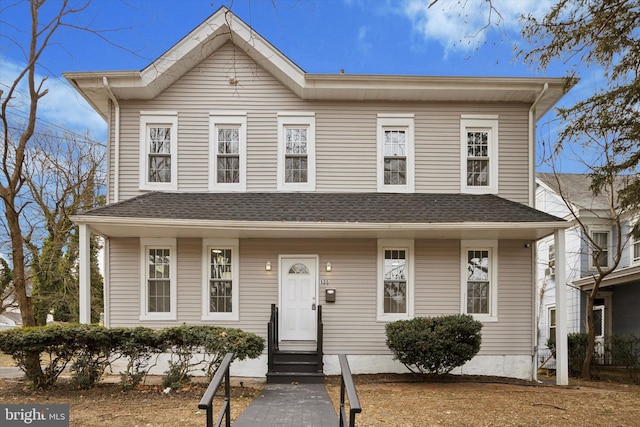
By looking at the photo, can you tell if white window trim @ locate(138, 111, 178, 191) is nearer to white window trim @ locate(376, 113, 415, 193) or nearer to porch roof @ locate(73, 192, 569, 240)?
porch roof @ locate(73, 192, 569, 240)

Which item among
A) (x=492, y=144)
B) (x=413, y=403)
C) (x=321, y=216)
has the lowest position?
(x=413, y=403)

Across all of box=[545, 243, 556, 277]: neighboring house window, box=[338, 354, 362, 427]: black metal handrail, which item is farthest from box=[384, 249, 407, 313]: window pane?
box=[545, 243, 556, 277]: neighboring house window

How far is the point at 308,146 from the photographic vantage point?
10844 millimetres

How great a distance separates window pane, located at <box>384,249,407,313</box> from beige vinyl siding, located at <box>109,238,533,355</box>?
26 centimetres

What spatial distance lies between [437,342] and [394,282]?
191 cm

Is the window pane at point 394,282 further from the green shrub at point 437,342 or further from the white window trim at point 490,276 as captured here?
the white window trim at point 490,276

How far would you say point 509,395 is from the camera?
27.0 ft

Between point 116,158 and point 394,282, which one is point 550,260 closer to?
point 394,282

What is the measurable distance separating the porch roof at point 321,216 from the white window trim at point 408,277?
0.79 feet

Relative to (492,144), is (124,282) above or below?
below

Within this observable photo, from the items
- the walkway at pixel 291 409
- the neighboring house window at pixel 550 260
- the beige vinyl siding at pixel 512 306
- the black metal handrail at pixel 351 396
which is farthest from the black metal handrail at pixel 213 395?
the neighboring house window at pixel 550 260

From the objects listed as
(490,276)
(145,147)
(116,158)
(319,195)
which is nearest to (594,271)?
(490,276)

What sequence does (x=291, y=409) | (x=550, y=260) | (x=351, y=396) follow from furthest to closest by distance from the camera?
(x=550, y=260) < (x=291, y=409) < (x=351, y=396)

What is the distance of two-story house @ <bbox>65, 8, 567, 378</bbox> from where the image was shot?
33.4 feet
